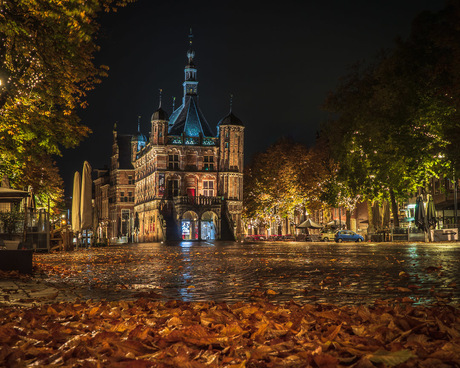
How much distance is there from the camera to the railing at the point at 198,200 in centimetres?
6230

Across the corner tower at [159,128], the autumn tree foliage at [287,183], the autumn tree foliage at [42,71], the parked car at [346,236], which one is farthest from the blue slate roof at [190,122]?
the autumn tree foliage at [42,71]

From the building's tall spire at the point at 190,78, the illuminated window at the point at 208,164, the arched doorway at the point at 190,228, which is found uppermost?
the building's tall spire at the point at 190,78

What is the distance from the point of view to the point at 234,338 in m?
3.99

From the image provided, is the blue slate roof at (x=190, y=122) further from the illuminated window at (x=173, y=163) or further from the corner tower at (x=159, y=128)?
the illuminated window at (x=173, y=163)

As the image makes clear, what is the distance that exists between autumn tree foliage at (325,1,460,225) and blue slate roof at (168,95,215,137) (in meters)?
27.6

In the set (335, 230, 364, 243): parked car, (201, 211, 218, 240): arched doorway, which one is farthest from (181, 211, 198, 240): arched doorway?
(335, 230, 364, 243): parked car

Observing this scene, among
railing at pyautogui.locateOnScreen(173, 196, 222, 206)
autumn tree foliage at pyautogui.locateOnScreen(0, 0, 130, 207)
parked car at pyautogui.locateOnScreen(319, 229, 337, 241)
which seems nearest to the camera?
autumn tree foliage at pyautogui.locateOnScreen(0, 0, 130, 207)

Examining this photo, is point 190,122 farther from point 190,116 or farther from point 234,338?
point 234,338

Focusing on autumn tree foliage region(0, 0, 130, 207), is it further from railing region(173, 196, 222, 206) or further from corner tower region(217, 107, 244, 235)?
corner tower region(217, 107, 244, 235)

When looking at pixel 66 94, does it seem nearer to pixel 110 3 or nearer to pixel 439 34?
pixel 110 3

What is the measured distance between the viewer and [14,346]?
3.96 metres

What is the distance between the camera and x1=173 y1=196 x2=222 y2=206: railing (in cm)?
6230

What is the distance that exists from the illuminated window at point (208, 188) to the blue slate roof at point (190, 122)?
244 inches

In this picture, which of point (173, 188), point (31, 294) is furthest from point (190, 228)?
point (31, 294)
